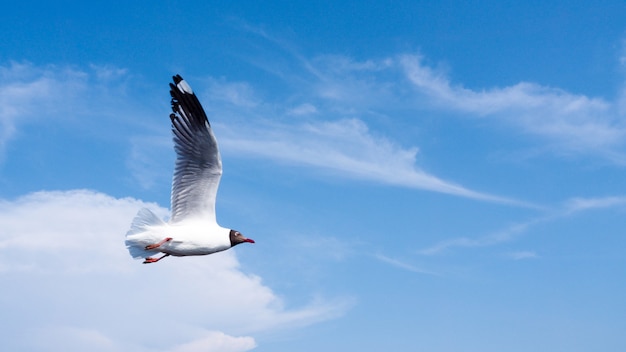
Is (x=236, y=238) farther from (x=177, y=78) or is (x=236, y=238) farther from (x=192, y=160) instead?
(x=177, y=78)

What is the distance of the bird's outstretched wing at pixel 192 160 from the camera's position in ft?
39.5

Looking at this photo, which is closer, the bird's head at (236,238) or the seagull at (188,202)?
the seagull at (188,202)

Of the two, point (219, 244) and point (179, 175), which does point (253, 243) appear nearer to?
point (219, 244)

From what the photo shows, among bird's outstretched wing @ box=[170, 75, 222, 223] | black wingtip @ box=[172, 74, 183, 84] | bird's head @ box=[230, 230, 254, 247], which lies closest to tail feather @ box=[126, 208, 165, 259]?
bird's outstretched wing @ box=[170, 75, 222, 223]

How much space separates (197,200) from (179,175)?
69 centimetres

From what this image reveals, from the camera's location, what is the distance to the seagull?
38.8ft

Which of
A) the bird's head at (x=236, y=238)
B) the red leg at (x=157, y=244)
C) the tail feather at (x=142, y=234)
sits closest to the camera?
the red leg at (x=157, y=244)

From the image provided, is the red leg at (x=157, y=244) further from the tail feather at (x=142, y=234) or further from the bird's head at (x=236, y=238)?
the bird's head at (x=236, y=238)

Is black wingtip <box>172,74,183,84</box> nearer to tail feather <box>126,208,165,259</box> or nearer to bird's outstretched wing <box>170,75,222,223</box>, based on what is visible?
bird's outstretched wing <box>170,75,222,223</box>

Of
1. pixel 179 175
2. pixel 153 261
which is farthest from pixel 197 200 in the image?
pixel 153 261

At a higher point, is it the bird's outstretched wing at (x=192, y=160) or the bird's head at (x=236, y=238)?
the bird's outstretched wing at (x=192, y=160)

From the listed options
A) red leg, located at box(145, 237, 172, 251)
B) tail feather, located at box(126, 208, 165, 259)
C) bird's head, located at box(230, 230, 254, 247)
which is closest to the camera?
red leg, located at box(145, 237, 172, 251)

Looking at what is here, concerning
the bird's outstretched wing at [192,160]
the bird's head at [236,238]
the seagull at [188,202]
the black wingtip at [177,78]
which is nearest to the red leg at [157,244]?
the seagull at [188,202]

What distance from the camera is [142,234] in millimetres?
11898
